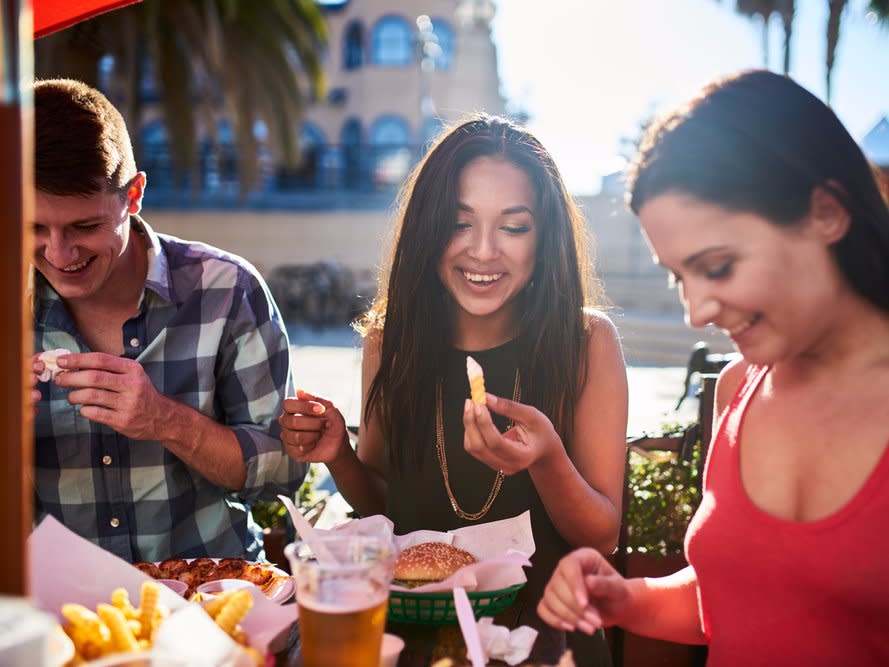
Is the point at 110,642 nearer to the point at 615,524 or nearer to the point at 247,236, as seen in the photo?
the point at 615,524

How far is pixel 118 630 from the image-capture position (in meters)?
1.18

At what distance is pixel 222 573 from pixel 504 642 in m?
0.63

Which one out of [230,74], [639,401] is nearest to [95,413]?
[639,401]

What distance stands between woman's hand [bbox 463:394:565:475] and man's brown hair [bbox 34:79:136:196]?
48.2 inches

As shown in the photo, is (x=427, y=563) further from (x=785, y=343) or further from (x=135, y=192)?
(x=135, y=192)

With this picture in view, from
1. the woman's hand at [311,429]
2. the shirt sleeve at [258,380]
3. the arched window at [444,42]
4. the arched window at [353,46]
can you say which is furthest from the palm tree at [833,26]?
the woman's hand at [311,429]

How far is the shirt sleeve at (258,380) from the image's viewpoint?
8.20ft

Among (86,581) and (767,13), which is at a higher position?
(767,13)

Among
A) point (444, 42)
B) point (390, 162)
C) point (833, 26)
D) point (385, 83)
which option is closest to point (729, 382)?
point (833, 26)

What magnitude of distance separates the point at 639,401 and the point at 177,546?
7.27m

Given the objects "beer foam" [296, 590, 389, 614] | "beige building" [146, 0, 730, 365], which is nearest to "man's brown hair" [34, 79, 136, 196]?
"beer foam" [296, 590, 389, 614]

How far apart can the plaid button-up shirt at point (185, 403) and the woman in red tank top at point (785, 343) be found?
1.38 meters

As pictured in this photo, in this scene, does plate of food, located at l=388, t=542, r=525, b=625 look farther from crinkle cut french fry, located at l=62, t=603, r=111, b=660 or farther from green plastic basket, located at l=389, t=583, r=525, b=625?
crinkle cut french fry, located at l=62, t=603, r=111, b=660

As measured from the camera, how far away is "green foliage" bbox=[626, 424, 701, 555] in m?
3.38
